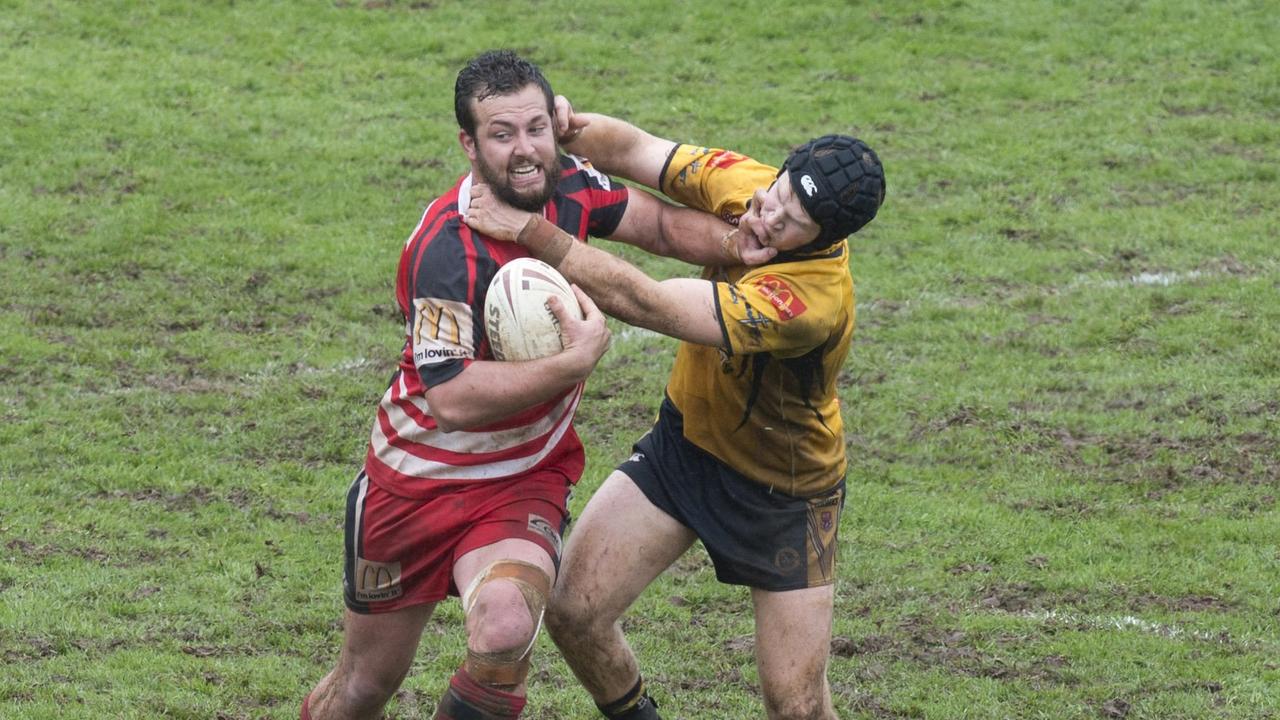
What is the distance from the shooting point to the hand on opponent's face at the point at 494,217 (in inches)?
216

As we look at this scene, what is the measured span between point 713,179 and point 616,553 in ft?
4.84

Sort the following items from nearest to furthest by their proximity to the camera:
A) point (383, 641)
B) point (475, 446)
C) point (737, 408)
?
point (475, 446)
point (383, 641)
point (737, 408)

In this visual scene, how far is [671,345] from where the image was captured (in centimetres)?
1181

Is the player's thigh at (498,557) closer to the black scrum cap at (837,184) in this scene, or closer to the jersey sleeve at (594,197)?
the jersey sleeve at (594,197)

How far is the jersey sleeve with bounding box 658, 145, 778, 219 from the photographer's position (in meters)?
6.10

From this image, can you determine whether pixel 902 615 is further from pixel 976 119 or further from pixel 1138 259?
pixel 976 119

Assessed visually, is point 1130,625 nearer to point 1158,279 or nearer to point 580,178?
point 580,178

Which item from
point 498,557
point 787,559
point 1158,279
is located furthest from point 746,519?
point 1158,279

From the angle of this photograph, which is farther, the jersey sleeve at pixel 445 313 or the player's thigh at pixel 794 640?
the player's thigh at pixel 794 640

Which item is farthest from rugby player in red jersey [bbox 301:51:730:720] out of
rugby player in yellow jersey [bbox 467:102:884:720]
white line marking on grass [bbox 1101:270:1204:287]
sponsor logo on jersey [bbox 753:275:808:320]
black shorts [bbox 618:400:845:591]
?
white line marking on grass [bbox 1101:270:1204:287]

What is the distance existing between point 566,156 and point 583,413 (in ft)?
15.3

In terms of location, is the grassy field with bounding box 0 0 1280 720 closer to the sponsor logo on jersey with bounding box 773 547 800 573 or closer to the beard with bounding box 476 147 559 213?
the sponsor logo on jersey with bounding box 773 547 800 573

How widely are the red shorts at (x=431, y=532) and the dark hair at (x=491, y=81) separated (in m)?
1.30

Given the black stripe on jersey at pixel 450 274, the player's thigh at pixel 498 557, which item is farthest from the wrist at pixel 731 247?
the player's thigh at pixel 498 557
